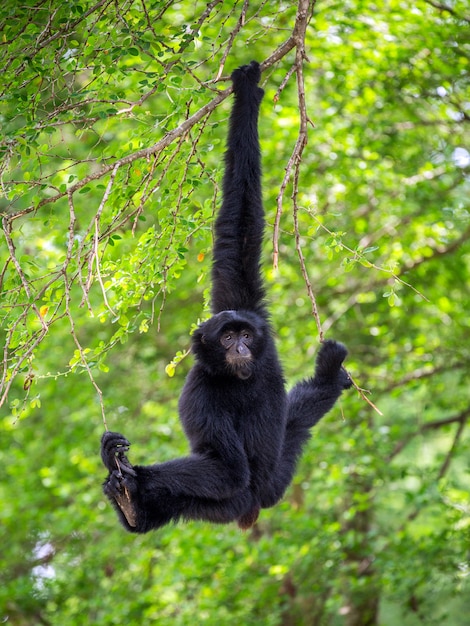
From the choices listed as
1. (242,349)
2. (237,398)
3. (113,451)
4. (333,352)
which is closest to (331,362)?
(333,352)

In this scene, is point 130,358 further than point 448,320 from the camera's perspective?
Yes

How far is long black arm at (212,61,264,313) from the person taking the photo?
5574 millimetres

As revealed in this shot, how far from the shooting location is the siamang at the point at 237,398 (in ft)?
16.1

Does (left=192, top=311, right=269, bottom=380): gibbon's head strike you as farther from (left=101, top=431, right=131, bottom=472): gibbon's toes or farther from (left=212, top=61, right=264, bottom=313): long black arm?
(left=101, top=431, right=131, bottom=472): gibbon's toes

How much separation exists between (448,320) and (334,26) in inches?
189

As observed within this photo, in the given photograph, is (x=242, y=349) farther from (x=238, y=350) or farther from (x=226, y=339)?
(x=226, y=339)

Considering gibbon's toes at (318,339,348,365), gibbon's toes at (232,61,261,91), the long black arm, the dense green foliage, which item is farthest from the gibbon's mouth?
the dense green foliage

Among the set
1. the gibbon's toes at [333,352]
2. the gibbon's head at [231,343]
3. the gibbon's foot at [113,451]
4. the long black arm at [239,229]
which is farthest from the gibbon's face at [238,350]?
the gibbon's foot at [113,451]

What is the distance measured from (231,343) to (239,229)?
3.05 feet

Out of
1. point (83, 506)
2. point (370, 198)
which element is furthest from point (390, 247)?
point (83, 506)

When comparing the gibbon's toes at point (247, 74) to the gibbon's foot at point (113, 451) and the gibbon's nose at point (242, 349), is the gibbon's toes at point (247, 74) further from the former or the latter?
the gibbon's foot at point (113, 451)

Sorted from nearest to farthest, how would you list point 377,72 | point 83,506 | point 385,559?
point 385,559 < point 377,72 < point 83,506

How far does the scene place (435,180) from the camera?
11.6m

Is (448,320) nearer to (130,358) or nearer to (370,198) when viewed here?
(370,198)
